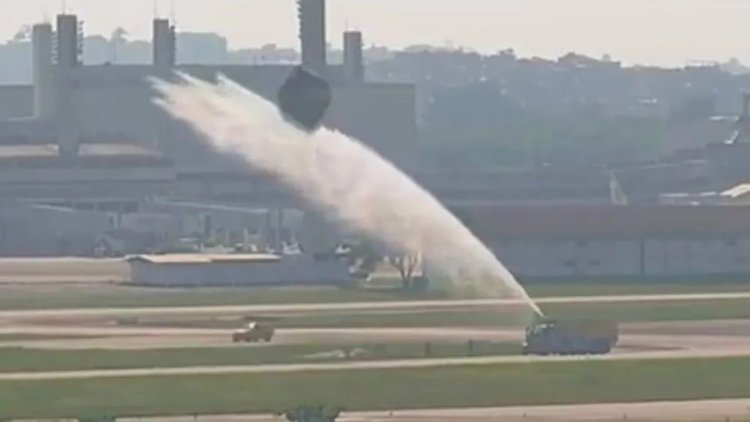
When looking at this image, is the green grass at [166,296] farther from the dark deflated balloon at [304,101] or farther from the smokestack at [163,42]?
the smokestack at [163,42]

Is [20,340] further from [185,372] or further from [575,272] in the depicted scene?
[575,272]

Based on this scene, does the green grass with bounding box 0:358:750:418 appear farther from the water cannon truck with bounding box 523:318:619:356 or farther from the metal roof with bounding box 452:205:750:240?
the metal roof with bounding box 452:205:750:240

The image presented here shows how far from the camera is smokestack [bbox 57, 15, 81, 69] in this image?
146125 mm

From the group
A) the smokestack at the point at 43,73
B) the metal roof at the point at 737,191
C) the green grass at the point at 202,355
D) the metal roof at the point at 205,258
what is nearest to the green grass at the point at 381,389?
the green grass at the point at 202,355

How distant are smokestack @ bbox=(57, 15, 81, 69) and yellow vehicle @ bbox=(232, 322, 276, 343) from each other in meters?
82.0

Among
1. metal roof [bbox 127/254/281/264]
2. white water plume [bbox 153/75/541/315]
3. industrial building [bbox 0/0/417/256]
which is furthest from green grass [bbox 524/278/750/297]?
industrial building [bbox 0/0/417/256]

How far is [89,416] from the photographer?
47.3 meters

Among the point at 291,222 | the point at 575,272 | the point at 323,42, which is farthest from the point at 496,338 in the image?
A: the point at 323,42

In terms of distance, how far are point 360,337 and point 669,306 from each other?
495 inches

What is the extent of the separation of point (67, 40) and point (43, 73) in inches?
407

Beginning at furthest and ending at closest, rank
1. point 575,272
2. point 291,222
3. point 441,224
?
point 291,222 → point 575,272 → point 441,224

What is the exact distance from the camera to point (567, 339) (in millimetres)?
58594

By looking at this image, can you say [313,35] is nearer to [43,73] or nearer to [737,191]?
[737,191]

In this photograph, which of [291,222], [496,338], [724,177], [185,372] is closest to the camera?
[185,372]
